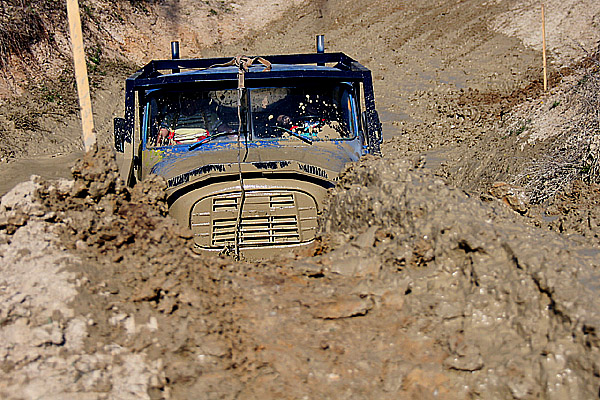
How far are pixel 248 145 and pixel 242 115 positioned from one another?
0.97 feet

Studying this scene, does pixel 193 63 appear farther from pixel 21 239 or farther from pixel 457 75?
pixel 457 75

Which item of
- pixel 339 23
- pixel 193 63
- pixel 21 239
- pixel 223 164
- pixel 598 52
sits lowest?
pixel 21 239

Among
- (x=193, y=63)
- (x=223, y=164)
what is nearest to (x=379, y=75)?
(x=193, y=63)

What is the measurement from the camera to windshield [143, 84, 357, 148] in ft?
15.9

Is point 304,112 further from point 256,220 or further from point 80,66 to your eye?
point 80,66

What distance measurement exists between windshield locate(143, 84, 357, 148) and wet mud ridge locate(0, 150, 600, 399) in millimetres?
1126

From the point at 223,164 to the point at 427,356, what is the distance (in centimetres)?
Result: 219

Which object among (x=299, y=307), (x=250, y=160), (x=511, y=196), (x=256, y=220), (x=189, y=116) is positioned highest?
(x=189, y=116)

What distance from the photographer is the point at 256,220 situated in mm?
4145

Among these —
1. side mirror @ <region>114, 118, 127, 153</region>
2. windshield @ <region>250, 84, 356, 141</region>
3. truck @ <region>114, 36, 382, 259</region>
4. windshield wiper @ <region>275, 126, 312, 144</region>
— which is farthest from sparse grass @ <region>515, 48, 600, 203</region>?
side mirror @ <region>114, 118, 127, 153</region>

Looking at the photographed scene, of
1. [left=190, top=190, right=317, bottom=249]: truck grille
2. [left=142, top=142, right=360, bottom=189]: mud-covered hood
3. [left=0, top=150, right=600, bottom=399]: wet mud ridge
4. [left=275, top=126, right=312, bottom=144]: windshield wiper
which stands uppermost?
[left=275, top=126, right=312, bottom=144]: windshield wiper

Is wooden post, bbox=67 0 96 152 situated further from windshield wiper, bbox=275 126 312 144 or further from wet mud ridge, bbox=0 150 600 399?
windshield wiper, bbox=275 126 312 144

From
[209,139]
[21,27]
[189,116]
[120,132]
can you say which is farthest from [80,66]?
[21,27]

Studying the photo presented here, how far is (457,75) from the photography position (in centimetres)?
1463
